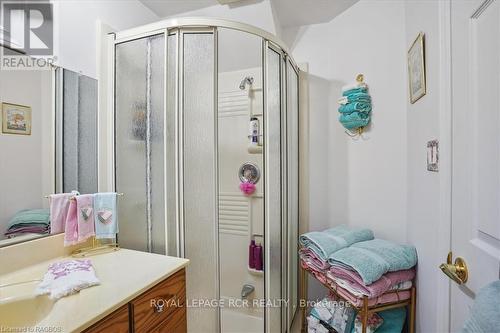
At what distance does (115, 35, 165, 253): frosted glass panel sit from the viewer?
1.24 metres

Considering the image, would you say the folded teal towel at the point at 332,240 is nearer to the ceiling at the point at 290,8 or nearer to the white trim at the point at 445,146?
the white trim at the point at 445,146

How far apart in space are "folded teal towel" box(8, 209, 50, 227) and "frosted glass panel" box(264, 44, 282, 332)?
1083 millimetres

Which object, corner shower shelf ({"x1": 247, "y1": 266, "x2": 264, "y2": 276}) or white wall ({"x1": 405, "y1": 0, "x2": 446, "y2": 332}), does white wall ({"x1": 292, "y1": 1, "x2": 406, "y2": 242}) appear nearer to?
white wall ({"x1": 405, "y1": 0, "x2": 446, "y2": 332})

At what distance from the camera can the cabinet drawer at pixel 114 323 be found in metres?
0.68

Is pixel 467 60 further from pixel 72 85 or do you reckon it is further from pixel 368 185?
pixel 72 85

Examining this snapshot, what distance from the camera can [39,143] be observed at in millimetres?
1040

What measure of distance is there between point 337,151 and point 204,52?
3.82 ft

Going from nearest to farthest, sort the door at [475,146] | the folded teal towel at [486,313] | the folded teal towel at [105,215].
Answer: the folded teal towel at [486,313]
the door at [475,146]
the folded teal towel at [105,215]

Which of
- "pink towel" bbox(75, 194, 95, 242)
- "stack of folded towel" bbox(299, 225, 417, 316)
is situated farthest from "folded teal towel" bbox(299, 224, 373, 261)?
"pink towel" bbox(75, 194, 95, 242)

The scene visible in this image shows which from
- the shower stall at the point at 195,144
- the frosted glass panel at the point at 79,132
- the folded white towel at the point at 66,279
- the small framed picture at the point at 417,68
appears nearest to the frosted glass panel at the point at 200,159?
the shower stall at the point at 195,144

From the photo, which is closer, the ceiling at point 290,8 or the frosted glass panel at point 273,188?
the frosted glass panel at point 273,188

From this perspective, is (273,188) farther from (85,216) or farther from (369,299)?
(85,216)

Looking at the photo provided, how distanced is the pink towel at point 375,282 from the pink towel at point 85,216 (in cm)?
127

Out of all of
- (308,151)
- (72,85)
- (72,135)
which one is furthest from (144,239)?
(308,151)
